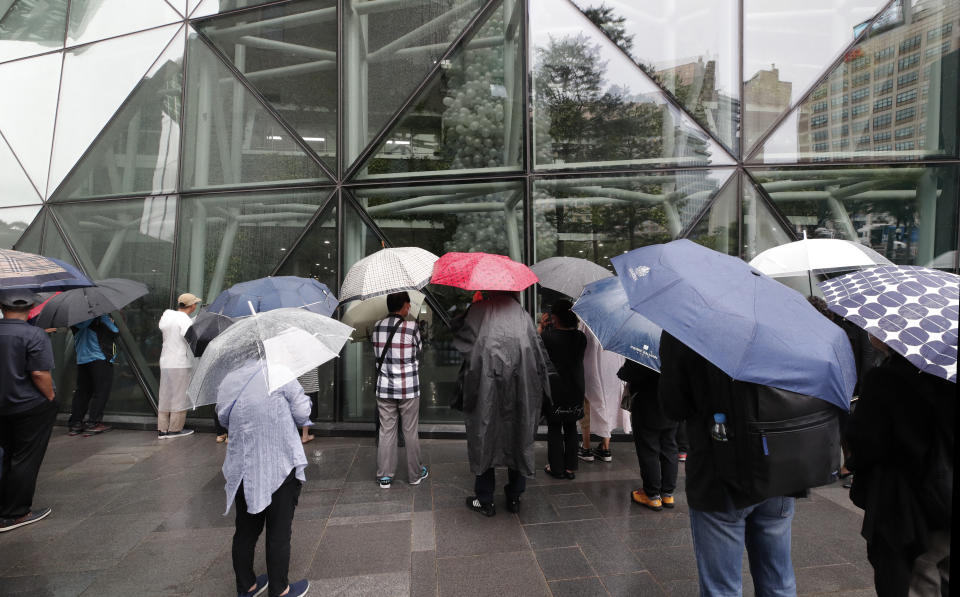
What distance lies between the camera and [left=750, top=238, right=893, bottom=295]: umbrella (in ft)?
13.4

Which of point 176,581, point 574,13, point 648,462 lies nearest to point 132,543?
point 176,581

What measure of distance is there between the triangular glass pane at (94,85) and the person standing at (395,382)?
681 cm

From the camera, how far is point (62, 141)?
27.7 ft

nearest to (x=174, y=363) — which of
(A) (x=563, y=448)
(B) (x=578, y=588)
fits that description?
(A) (x=563, y=448)

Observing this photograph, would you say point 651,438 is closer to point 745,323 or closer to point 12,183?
point 745,323

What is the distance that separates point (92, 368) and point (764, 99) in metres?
9.45

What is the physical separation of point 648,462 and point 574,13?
5930 mm

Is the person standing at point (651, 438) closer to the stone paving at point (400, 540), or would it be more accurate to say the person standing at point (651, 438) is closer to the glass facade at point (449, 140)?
the stone paving at point (400, 540)

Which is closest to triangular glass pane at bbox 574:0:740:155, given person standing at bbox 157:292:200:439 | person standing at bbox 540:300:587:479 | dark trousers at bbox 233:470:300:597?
person standing at bbox 540:300:587:479

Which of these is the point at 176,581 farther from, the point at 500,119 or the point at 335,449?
the point at 500,119

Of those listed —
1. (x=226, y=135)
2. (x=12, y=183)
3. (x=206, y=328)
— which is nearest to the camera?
(x=206, y=328)

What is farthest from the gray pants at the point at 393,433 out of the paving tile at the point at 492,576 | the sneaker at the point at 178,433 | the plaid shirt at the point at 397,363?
the sneaker at the point at 178,433

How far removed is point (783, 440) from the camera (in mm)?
1952

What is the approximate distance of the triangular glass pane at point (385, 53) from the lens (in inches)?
287
